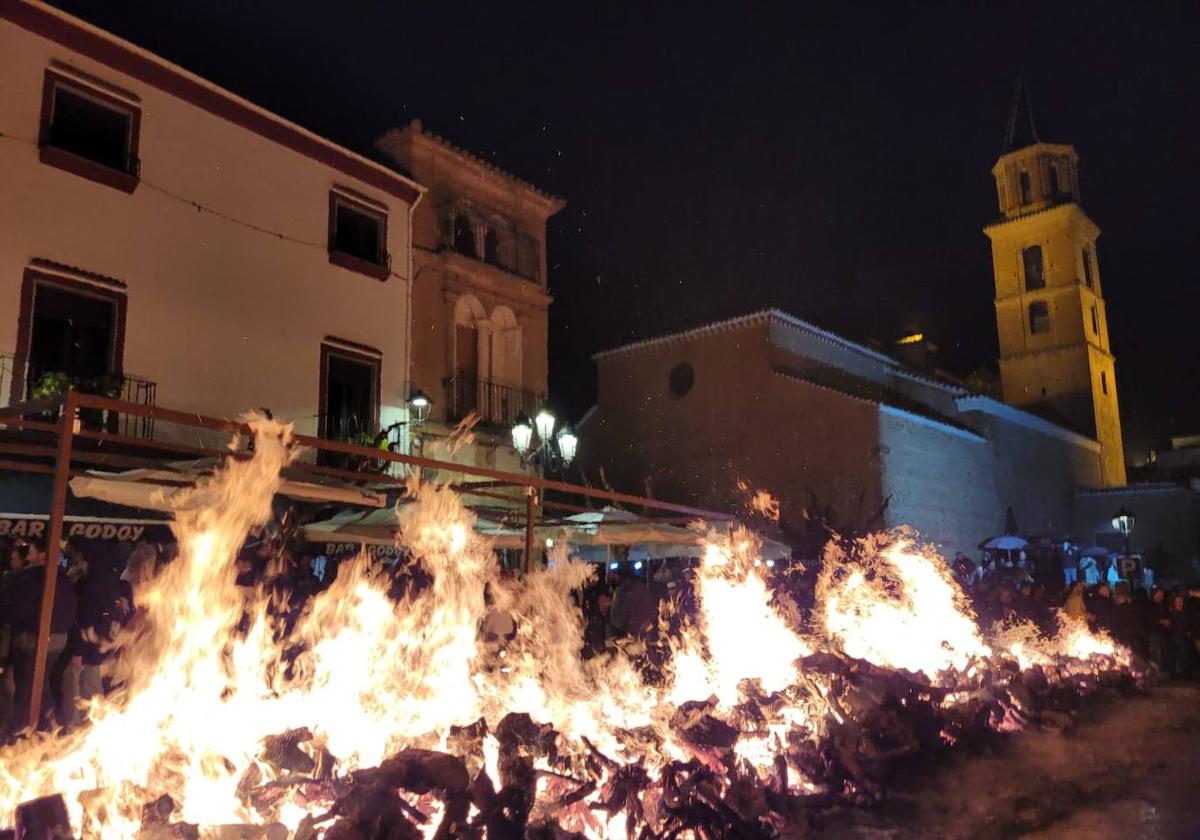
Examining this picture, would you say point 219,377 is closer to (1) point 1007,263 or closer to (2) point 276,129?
(2) point 276,129

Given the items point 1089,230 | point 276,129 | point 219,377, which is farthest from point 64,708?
point 1089,230

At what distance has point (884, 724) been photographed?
7.86m

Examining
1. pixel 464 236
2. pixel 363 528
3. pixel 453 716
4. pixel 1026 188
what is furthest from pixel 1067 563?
pixel 453 716

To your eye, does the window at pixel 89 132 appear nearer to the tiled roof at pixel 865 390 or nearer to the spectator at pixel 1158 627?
the tiled roof at pixel 865 390

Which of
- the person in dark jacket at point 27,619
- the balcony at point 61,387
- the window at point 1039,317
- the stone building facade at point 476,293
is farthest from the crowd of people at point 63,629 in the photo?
the window at point 1039,317

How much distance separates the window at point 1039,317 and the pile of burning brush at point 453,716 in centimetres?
3133

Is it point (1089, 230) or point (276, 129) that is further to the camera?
point (1089, 230)

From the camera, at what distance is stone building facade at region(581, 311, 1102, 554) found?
2322 cm

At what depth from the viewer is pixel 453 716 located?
641 centimetres

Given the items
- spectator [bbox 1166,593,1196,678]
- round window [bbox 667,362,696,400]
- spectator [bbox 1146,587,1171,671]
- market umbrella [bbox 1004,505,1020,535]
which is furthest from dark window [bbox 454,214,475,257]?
market umbrella [bbox 1004,505,1020,535]

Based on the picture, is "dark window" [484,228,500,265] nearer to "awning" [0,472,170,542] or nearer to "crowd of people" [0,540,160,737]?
"awning" [0,472,170,542]

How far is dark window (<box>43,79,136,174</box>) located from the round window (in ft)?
56.2

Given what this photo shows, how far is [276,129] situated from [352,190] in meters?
1.72

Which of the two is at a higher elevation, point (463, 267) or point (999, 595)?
point (463, 267)
